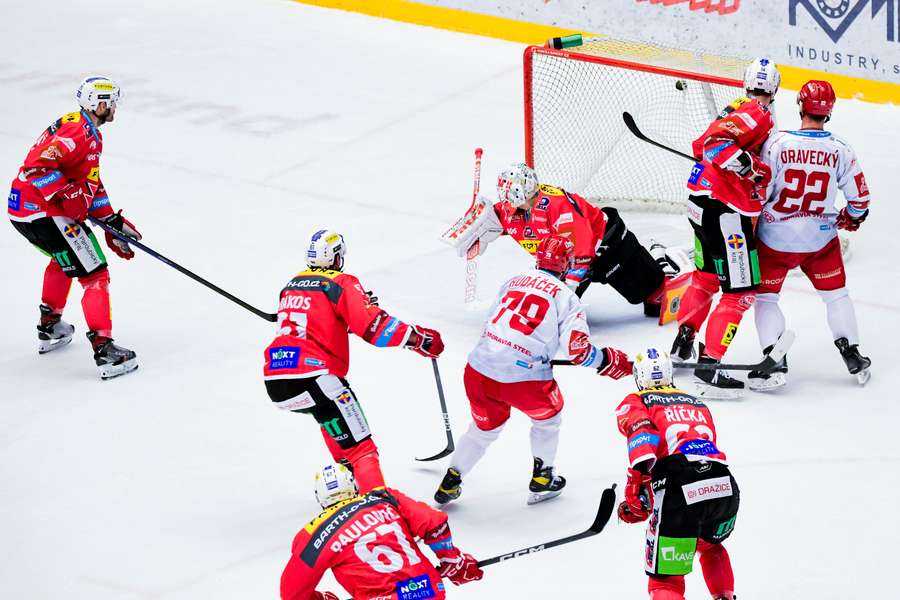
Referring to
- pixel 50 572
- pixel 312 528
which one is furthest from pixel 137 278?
pixel 312 528

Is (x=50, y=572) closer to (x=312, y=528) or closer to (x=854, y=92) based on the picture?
(x=312, y=528)

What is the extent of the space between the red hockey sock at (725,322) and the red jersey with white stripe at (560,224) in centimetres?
68

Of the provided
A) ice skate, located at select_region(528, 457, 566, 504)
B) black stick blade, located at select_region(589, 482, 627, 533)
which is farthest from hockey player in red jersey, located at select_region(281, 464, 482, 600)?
ice skate, located at select_region(528, 457, 566, 504)

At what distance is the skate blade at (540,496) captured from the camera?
5.62 metres

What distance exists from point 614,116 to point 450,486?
361 centimetres

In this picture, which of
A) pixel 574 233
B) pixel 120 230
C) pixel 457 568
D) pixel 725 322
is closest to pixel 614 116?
pixel 574 233

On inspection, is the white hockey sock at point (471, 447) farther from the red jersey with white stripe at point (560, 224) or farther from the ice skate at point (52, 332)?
the ice skate at point (52, 332)

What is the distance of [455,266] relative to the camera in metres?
8.12

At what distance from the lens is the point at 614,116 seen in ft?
28.2

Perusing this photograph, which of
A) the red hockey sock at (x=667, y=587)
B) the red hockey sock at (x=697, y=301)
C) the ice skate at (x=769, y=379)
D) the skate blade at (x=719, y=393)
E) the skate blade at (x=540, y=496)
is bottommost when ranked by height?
the skate blade at (x=540, y=496)

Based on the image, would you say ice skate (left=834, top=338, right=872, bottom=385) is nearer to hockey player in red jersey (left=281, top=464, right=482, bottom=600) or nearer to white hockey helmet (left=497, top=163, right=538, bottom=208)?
white hockey helmet (left=497, top=163, right=538, bottom=208)

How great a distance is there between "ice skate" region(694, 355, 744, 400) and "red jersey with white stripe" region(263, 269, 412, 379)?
169cm

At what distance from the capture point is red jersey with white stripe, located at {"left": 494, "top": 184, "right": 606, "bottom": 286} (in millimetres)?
6719

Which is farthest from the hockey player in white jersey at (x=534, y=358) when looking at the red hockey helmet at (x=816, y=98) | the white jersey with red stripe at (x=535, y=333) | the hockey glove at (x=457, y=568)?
the red hockey helmet at (x=816, y=98)
